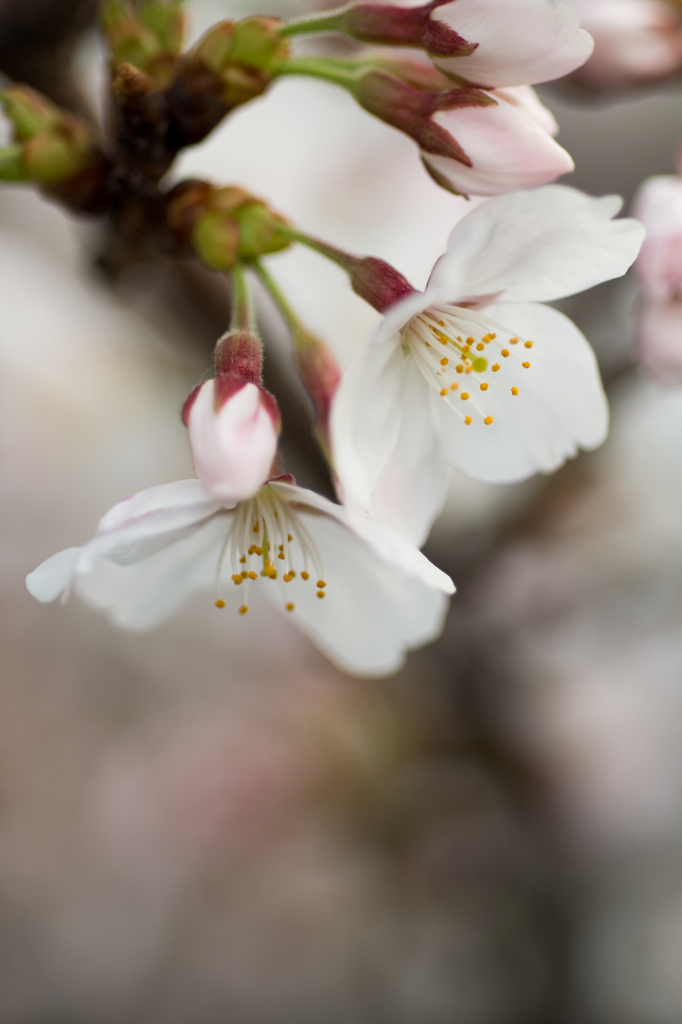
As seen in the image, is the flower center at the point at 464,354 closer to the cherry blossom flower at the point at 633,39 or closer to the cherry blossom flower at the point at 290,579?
the cherry blossom flower at the point at 290,579

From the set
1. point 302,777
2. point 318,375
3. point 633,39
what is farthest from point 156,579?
point 302,777

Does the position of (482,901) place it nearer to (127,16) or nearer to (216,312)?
(216,312)

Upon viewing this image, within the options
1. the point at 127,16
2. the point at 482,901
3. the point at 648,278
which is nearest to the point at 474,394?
the point at 648,278

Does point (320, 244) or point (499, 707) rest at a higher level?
point (320, 244)

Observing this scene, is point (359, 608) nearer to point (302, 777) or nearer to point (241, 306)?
point (241, 306)

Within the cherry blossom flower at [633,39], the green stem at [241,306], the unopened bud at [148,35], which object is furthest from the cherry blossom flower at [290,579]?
the cherry blossom flower at [633,39]

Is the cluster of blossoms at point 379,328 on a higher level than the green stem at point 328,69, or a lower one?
lower
